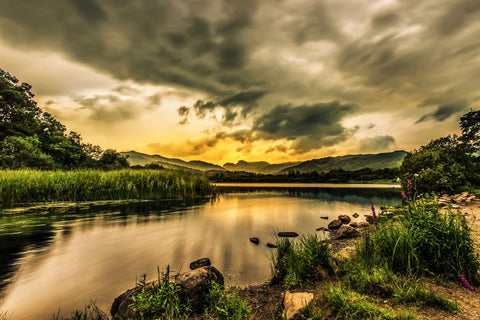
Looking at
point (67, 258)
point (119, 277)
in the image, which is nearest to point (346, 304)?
point (119, 277)

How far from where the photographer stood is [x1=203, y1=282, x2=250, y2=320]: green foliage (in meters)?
3.94

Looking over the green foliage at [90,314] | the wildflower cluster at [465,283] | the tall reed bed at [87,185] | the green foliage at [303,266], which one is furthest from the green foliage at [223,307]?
the tall reed bed at [87,185]

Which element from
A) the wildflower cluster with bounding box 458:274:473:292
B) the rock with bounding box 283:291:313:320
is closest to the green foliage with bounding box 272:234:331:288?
the rock with bounding box 283:291:313:320

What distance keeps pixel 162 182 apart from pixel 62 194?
998 cm

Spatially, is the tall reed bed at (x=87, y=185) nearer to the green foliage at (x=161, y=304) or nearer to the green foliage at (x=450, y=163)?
the green foliage at (x=161, y=304)

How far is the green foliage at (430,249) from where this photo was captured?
14.5 feet

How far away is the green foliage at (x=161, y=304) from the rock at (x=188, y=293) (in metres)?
0.16

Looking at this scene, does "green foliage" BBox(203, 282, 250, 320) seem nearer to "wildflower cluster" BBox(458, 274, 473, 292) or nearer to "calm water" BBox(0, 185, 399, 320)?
"calm water" BBox(0, 185, 399, 320)

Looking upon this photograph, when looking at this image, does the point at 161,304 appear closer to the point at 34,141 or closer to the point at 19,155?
the point at 19,155

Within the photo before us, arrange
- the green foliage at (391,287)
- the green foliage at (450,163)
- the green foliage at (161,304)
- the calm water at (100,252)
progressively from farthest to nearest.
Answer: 1. the green foliage at (450,163)
2. the calm water at (100,252)
3. the green foliage at (161,304)
4. the green foliage at (391,287)

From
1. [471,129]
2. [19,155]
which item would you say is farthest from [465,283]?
[19,155]

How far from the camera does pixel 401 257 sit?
483 cm

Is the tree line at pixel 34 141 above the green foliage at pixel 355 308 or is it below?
above

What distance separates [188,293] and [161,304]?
0.63m
